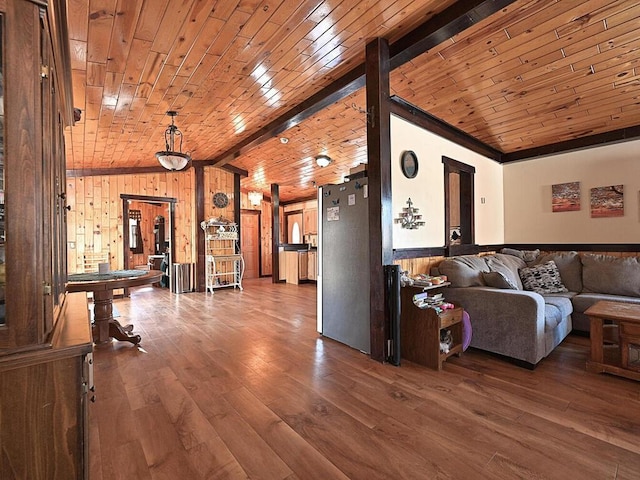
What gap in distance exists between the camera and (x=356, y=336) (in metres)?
3.14

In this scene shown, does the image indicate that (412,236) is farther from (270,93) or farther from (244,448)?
(244,448)

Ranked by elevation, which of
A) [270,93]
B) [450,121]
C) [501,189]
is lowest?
[501,189]

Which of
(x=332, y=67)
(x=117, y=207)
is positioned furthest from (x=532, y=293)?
(x=117, y=207)

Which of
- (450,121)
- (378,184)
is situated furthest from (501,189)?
(378,184)

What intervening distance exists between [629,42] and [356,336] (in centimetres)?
349

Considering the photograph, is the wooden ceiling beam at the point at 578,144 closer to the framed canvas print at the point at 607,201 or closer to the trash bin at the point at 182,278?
the framed canvas print at the point at 607,201

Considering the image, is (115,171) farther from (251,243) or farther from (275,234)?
(251,243)

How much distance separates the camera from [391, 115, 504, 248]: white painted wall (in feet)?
10.9

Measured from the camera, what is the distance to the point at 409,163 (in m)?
3.44

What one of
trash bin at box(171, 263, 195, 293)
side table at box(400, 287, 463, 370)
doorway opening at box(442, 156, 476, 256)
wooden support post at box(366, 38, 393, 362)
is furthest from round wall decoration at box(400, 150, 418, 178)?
trash bin at box(171, 263, 195, 293)

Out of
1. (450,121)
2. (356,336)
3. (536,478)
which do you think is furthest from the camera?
(450,121)

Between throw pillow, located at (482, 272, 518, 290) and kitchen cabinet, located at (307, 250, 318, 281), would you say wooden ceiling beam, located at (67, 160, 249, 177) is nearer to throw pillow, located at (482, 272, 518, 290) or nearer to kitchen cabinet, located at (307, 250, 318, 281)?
kitchen cabinet, located at (307, 250, 318, 281)

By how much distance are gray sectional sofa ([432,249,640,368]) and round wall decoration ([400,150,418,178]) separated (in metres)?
1.07

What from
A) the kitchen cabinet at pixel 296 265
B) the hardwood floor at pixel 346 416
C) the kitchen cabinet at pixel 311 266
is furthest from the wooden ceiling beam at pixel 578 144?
the kitchen cabinet at pixel 296 265
